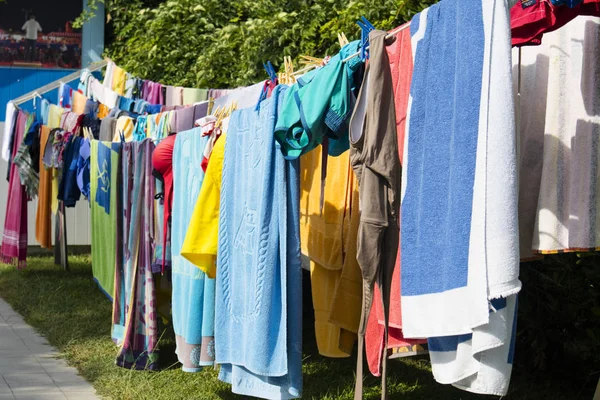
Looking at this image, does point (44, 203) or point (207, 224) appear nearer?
point (207, 224)

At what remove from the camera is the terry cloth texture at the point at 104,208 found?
671 cm

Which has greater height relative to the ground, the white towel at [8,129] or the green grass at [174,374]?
the white towel at [8,129]

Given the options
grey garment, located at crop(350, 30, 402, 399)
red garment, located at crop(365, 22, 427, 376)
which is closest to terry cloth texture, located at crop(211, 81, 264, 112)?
red garment, located at crop(365, 22, 427, 376)

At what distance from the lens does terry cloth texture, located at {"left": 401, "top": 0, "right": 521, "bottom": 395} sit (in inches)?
106

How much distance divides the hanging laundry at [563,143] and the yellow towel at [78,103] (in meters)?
6.71

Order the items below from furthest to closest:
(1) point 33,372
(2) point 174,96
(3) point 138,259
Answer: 1. (2) point 174,96
2. (1) point 33,372
3. (3) point 138,259

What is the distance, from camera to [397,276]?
11.1ft

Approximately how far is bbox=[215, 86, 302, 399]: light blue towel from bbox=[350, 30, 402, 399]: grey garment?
26.3 inches

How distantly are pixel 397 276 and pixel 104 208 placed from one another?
13.4 ft

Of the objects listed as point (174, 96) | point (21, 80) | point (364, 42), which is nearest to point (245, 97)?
point (364, 42)

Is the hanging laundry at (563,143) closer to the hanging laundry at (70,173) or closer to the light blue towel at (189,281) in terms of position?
the light blue towel at (189,281)

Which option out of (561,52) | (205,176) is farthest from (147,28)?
(561,52)

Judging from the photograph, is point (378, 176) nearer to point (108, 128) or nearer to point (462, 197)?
point (462, 197)

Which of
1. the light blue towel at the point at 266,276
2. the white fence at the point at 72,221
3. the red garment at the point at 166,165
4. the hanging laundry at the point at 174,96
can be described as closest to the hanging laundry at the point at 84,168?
the hanging laundry at the point at 174,96
